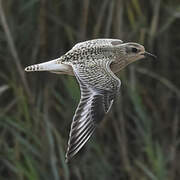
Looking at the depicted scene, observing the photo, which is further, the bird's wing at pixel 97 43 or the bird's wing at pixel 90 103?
the bird's wing at pixel 97 43

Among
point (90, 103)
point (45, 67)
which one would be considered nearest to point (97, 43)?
point (45, 67)

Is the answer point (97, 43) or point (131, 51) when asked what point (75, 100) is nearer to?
point (131, 51)

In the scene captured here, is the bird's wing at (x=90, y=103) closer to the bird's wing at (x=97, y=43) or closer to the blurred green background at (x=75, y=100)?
the bird's wing at (x=97, y=43)

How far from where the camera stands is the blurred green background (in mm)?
6871

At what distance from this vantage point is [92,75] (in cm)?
498

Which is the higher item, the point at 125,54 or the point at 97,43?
the point at 97,43

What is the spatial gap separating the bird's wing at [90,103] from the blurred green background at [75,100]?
69.3 inches

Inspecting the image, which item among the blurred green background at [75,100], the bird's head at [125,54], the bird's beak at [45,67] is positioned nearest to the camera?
the bird's beak at [45,67]

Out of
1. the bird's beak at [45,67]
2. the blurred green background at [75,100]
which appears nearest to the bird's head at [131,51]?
the bird's beak at [45,67]

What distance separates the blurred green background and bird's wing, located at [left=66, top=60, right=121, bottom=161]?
1.76 metres

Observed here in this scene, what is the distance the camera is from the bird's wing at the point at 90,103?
4.55m

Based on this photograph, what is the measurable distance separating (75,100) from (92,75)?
1710 millimetres

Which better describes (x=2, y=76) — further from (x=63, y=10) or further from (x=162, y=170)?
(x=162, y=170)

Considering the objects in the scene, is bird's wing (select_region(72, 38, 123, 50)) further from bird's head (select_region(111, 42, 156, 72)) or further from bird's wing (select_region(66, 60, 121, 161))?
bird's wing (select_region(66, 60, 121, 161))
